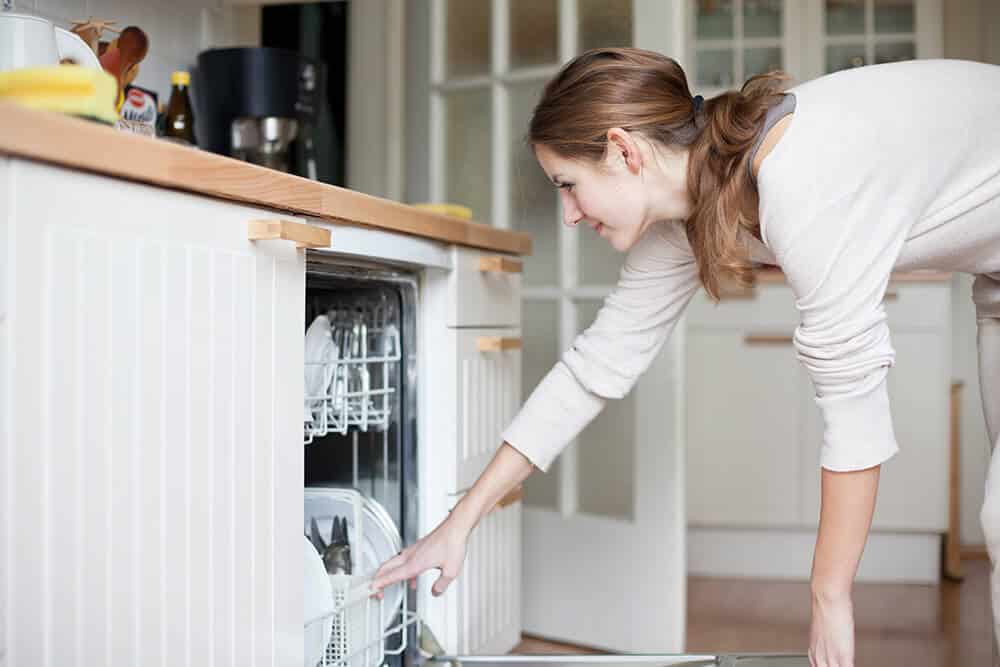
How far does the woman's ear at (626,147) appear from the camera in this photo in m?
1.27

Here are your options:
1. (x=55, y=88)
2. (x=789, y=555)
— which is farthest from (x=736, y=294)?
(x=55, y=88)

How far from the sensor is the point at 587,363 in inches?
60.6

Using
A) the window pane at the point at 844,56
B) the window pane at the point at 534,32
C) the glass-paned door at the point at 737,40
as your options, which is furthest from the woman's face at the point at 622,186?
the window pane at the point at 844,56

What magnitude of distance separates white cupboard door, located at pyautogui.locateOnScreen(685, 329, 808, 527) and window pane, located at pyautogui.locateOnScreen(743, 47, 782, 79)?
1206mm

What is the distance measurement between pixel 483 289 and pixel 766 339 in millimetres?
1313

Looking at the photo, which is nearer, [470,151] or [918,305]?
[470,151]

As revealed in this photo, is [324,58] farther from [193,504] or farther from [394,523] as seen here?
[193,504]

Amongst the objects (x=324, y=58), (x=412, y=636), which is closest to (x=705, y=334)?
(x=324, y=58)

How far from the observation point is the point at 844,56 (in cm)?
361

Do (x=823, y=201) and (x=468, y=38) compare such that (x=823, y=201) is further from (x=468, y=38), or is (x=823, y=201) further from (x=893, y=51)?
(x=893, y=51)

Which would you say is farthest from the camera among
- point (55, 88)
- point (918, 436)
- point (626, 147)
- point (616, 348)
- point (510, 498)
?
point (918, 436)

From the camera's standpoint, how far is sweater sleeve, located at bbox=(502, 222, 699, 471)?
4.94ft

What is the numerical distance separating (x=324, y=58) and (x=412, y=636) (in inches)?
76.8

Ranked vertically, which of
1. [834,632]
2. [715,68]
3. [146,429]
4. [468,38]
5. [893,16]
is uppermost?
[893,16]
